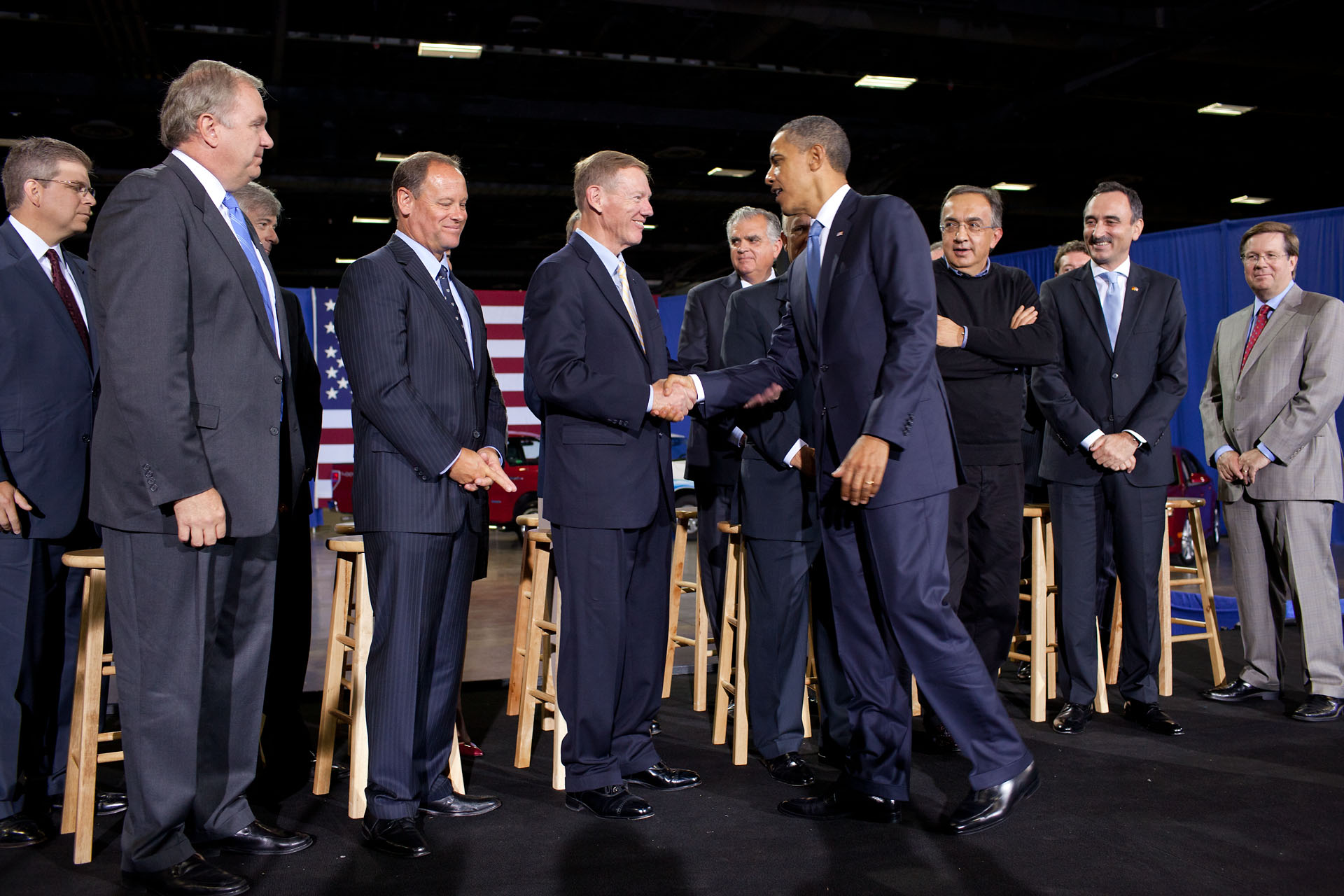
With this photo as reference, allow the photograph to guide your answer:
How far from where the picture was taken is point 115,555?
2.29 m

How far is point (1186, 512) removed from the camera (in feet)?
26.1

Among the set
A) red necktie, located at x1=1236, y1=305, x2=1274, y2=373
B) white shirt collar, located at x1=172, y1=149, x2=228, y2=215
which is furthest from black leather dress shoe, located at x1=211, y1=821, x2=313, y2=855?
red necktie, located at x1=1236, y1=305, x2=1274, y2=373

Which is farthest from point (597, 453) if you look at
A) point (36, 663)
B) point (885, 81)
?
point (885, 81)

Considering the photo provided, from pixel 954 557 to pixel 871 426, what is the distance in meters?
1.04

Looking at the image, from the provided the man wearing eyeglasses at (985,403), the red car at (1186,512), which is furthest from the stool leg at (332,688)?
the red car at (1186,512)

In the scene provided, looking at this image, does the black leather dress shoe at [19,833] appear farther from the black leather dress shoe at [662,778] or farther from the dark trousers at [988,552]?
the dark trousers at [988,552]

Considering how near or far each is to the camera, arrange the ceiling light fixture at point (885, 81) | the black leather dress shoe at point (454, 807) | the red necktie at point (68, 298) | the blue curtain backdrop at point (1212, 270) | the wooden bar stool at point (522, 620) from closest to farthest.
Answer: the black leather dress shoe at point (454, 807)
the red necktie at point (68, 298)
the wooden bar stool at point (522, 620)
the blue curtain backdrop at point (1212, 270)
the ceiling light fixture at point (885, 81)

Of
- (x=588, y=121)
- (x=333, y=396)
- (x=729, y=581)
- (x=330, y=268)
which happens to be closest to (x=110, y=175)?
(x=333, y=396)

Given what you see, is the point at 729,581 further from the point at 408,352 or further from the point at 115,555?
the point at 115,555

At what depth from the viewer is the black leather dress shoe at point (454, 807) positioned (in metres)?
2.84

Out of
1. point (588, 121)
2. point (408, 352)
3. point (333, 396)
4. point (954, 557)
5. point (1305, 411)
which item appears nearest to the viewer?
point (408, 352)

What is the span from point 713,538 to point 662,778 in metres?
1.18

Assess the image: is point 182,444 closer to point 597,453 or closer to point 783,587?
point 597,453

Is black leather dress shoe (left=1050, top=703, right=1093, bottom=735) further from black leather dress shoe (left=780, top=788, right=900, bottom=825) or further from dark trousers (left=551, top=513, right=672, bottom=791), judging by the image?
dark trousers (left=551, top=513, right=672, bottom=791)
